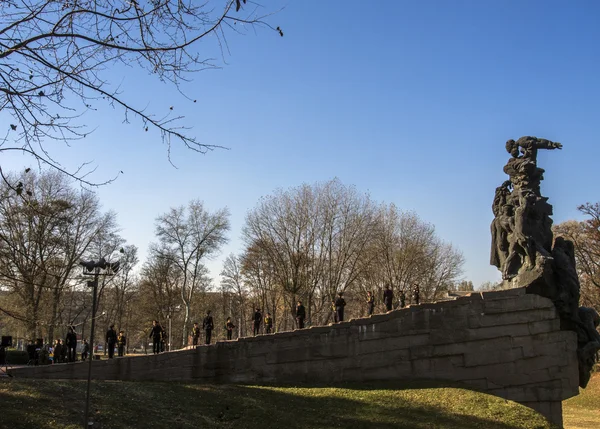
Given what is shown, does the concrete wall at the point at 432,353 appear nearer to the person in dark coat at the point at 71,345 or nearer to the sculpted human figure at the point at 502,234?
the sculpted human figure at the point at 502,234

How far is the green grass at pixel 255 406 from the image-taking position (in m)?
10.7

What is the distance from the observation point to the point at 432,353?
15797 millimetres

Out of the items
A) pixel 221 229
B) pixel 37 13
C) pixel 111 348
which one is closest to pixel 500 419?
pixel 111 348

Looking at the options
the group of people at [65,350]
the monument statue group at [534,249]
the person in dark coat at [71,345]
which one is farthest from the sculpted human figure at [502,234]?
the group of people at [65,350]

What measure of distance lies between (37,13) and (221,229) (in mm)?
32208

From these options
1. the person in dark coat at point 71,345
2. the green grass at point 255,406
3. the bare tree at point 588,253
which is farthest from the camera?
the bare tree at point 588,253

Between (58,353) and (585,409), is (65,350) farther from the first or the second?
(585,409)

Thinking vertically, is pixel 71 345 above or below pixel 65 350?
above

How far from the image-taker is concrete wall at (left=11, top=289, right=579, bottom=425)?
15.6m

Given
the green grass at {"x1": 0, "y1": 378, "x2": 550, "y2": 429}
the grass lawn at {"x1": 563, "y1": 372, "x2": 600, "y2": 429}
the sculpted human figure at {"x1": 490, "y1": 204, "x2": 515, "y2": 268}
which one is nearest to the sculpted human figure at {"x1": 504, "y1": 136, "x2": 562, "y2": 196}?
the sculpted human figure at {"x1": 490, "y1": 204, "x2": 515, "y2": 268}

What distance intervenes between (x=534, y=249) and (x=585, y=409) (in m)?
15.8

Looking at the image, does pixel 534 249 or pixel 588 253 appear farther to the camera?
pixel 588 253

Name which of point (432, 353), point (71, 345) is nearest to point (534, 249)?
point (432, 353)

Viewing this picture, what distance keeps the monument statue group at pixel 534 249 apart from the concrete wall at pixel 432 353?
0.46m
